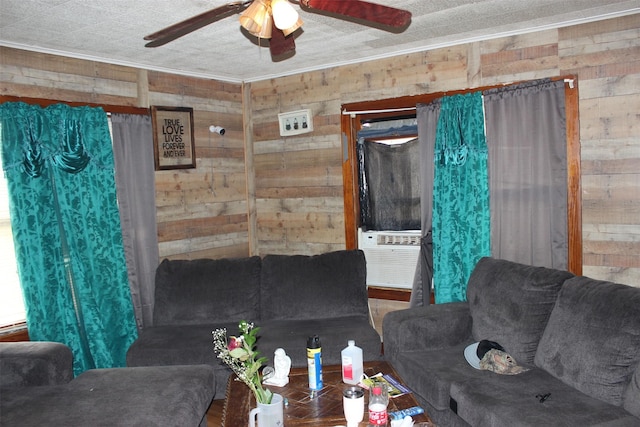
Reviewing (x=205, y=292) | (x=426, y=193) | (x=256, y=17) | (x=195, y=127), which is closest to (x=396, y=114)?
(x=426, y=193)

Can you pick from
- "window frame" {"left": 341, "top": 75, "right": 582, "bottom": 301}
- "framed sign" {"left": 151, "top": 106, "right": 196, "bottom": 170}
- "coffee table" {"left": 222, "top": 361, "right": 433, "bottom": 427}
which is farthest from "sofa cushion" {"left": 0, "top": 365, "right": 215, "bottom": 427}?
"window frame" {"left": 341, "top": 75, "right": 582, "bottom": 301}

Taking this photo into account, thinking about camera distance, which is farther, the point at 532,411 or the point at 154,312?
the point at 154,312

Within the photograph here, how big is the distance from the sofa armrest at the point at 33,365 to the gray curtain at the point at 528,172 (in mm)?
2955

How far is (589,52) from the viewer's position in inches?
138

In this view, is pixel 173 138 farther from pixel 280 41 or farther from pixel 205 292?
pixel 280 41

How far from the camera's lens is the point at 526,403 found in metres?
2.44

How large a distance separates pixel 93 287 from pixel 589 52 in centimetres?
377

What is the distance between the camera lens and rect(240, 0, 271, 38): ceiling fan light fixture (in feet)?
7.29

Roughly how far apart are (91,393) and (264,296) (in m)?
1.54

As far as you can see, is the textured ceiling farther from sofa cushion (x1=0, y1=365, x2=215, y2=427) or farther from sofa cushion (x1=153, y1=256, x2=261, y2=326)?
sofa cushion (x1=0, y1=365, x2=215, y2=427)

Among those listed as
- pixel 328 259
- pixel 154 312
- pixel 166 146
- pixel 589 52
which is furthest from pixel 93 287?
pixel 589 52

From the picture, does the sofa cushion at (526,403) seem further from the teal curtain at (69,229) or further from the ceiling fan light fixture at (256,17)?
the teal curtain at (69,229)

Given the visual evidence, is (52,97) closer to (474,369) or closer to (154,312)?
(154,312)

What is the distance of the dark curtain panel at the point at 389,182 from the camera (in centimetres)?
450
